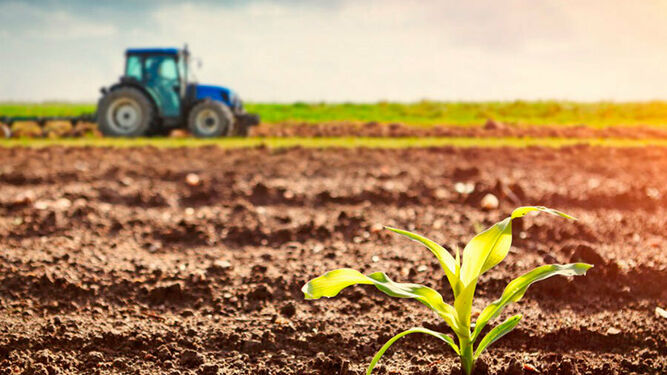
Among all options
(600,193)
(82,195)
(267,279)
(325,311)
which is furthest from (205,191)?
(600,193)

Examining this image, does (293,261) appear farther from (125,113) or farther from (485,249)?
(125,113)

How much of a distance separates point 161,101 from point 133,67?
888 millimetres

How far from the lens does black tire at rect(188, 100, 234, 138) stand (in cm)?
1191

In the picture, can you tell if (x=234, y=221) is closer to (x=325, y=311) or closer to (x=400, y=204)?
(x=400, y=204)

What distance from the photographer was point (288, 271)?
3172mm

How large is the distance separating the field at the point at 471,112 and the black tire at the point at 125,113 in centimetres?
474

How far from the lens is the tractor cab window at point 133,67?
39.1 feet

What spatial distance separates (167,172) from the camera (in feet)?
22.0

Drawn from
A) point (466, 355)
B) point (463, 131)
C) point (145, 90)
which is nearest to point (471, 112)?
point (463, 131)

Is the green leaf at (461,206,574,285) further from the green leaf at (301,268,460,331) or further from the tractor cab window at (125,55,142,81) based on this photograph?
the tractor cab window at (125,55,142,81)

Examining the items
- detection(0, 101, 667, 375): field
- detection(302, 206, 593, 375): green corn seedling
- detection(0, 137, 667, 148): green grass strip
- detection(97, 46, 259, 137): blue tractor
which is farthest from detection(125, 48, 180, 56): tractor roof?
detection(302, 206, 593, 375): green corn seedling

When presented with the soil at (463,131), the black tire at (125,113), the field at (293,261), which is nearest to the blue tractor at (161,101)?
the black tire at (125,113)

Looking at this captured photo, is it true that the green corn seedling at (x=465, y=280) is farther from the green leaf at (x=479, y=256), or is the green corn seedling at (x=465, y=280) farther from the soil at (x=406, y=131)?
the soil at (x=406, y=131)

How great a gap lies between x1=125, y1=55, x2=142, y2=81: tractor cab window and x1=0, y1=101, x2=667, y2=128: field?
4928 millimetres
